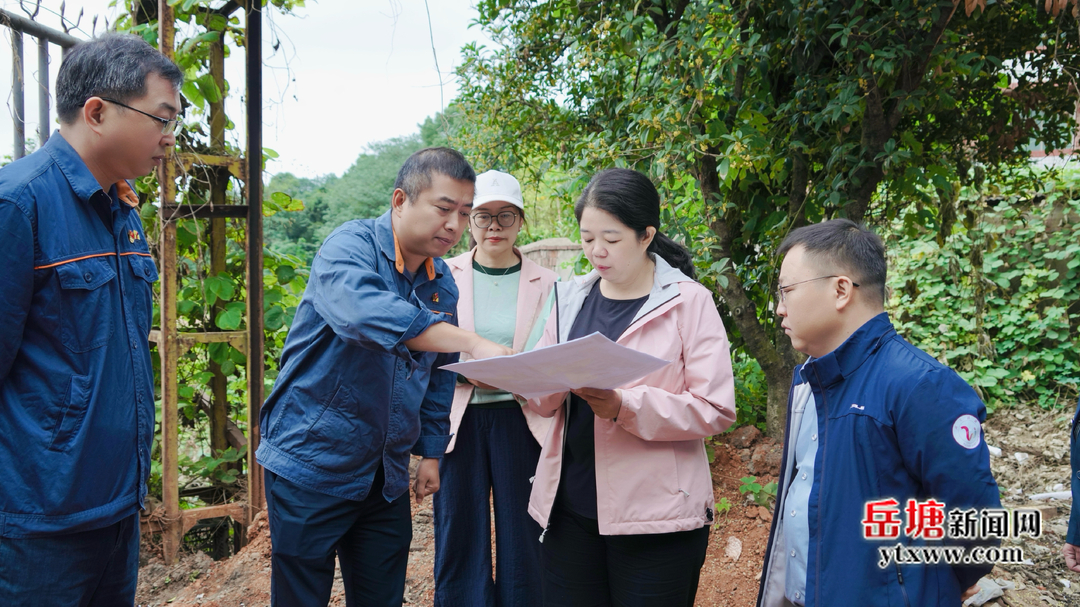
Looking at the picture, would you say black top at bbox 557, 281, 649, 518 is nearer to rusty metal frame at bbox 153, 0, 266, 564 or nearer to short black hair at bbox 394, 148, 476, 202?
short black hair at bbox 394, 148, 476, 202

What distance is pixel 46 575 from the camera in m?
1.42

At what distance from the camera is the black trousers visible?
1.87 m

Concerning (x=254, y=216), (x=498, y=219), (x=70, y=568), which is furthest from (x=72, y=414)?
(x=254, y=216)

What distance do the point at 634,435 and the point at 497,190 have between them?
129cm

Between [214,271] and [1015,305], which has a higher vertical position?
[214,271]

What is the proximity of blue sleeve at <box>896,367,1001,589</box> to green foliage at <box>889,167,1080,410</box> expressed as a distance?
463 cm

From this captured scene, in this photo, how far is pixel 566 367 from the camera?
4.92ft

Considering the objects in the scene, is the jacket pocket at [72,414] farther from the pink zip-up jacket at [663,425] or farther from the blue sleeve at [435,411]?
the pink zip-up jacket at [663,425]

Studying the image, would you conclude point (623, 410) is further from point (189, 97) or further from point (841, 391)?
point (189, 97)

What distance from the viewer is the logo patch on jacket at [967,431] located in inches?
52.8

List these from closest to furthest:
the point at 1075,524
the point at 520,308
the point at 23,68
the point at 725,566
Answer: the point at 1075,524
the point at 23,68
the point at 520,308
the point at 725,566

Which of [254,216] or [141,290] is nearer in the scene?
[141,290]

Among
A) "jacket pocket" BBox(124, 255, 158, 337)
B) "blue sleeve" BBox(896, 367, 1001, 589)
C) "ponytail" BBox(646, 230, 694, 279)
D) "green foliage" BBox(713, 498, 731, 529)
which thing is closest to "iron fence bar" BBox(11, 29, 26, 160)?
"jacket pocket" BBox(124, 255, 158, 337)

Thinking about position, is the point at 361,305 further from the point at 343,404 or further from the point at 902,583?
the point at 902,583
